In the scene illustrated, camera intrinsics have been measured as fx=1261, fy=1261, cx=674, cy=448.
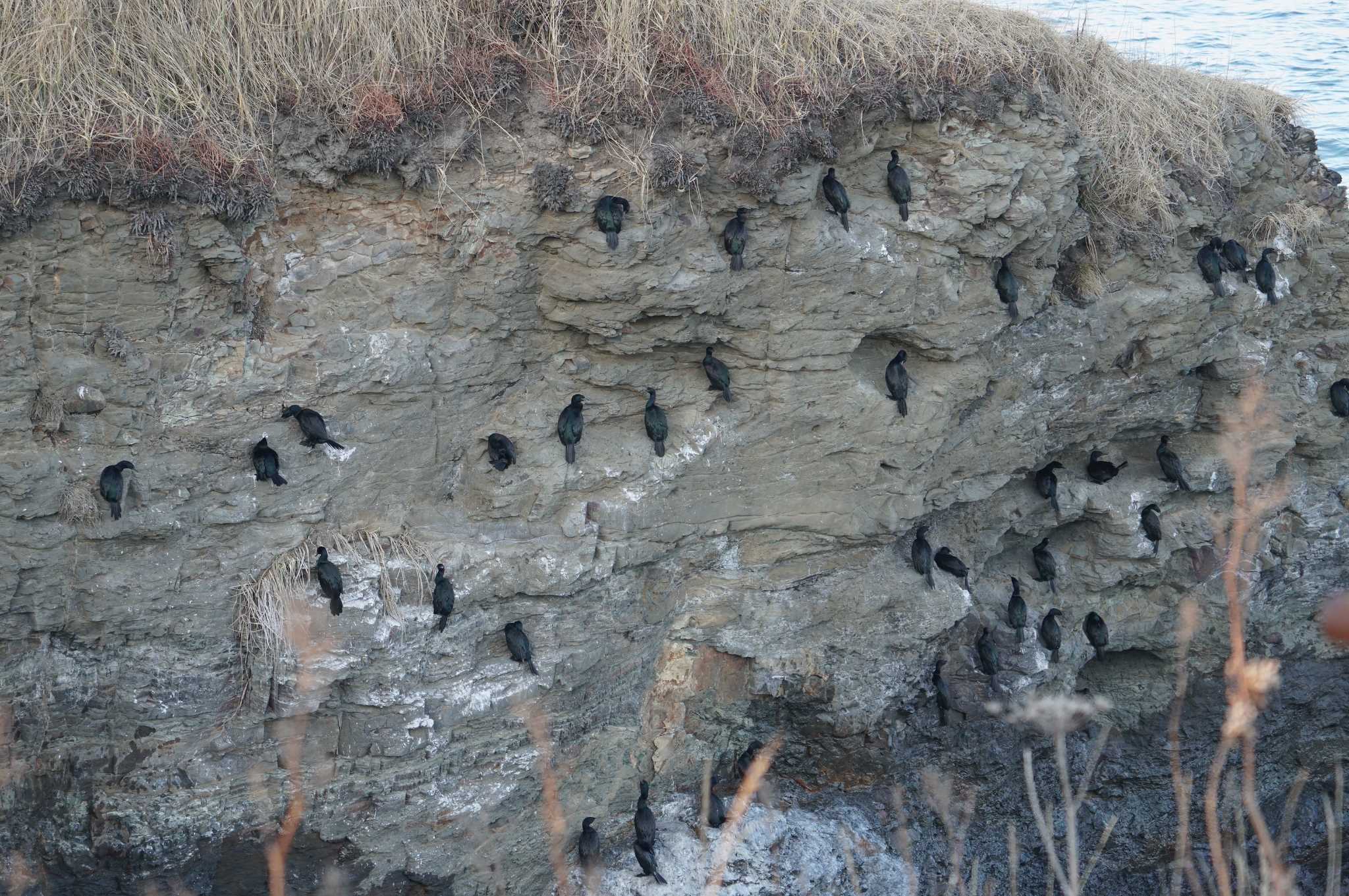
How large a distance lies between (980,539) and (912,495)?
3.48 ft

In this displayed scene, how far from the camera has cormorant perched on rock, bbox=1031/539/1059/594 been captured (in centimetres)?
980

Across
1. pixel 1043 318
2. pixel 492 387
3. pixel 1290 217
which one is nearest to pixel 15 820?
pixel 492 387

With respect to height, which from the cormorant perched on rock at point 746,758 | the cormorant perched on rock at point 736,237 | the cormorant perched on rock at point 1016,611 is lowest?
the cormorant perched on rock at point 746,758

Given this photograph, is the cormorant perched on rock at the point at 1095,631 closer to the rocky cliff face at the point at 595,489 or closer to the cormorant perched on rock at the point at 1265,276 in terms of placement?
the rocky cliff face at the point at 595,489

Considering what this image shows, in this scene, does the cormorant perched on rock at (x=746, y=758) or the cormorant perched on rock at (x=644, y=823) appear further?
the cormorant perched on rock at (x=746, y=758)

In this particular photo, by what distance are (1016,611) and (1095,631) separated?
0.78 metres

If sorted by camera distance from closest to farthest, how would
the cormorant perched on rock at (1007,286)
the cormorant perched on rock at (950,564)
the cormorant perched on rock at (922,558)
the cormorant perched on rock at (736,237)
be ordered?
the cormorant perched on rock at (736,237) < the cormorant perched on rock at (1007,286) < the cormorant perched on rock at (922,558) < the cormorant perched on rock at (950,564)

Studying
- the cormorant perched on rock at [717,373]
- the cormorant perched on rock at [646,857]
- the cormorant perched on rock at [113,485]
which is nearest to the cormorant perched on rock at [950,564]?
the cormorant perched on rock at [717,373]

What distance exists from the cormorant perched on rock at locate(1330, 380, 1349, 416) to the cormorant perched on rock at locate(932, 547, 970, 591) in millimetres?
3452

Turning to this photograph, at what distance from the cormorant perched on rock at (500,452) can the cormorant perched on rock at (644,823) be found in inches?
94.5


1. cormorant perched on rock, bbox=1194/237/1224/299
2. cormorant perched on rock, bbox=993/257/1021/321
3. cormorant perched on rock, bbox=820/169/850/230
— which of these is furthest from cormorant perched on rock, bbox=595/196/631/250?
cormorant perched on rock, bbox=1194/237/1224/299

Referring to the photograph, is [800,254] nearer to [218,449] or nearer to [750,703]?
[750,703]

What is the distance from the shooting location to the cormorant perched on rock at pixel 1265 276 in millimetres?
Answer: 9656

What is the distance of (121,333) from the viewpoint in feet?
23.6
